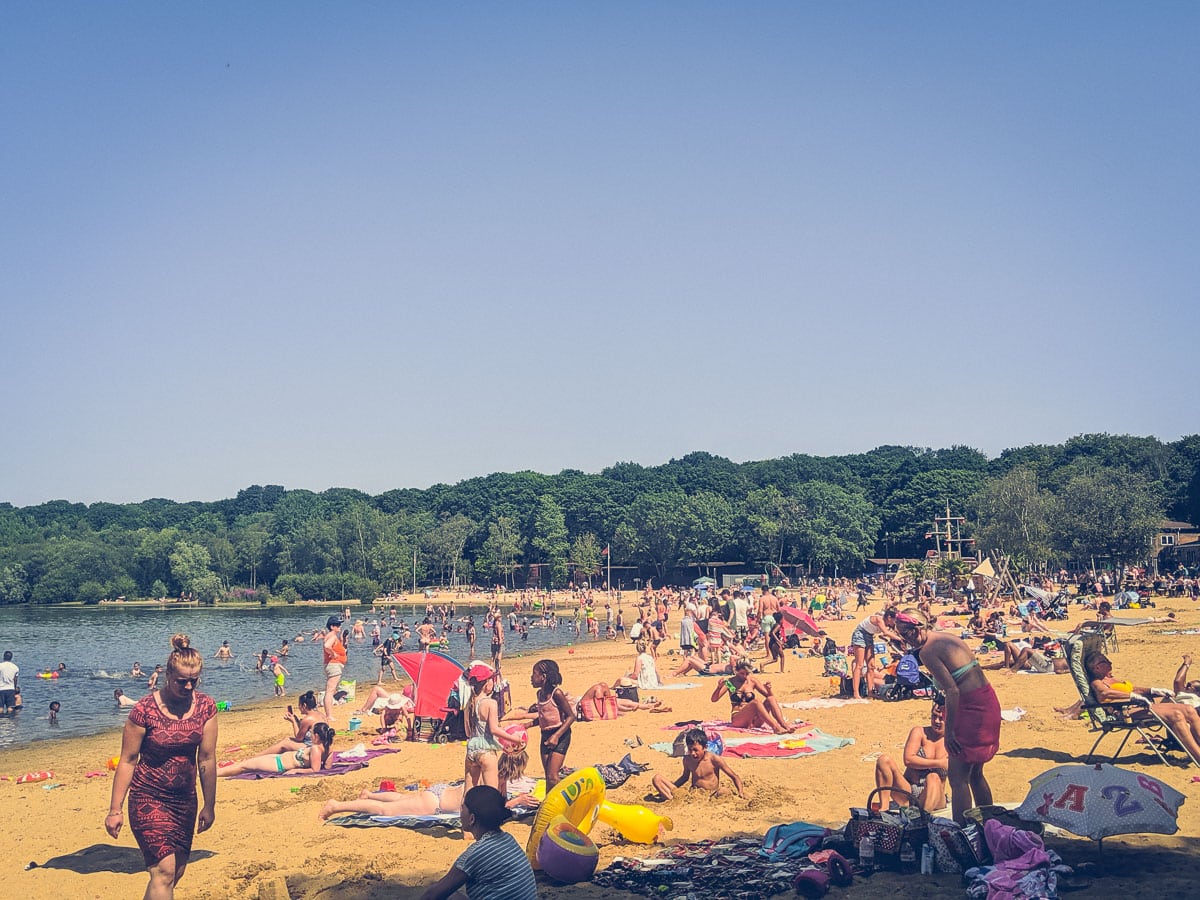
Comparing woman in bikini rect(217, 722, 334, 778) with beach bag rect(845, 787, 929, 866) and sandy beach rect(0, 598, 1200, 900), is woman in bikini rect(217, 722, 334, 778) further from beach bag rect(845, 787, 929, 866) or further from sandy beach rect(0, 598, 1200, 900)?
beach bag rect(845, 787, 929, 866)

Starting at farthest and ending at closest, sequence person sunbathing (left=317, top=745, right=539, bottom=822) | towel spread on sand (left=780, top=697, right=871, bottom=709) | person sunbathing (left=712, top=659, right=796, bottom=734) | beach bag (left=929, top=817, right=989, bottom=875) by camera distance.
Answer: towel spread on sand (left=780, top=697, right=871, bottom=709), person sunbathing (left=712, top=659, right=796, bottom=734), person sunbathing (left=317, top=745, right=539, bottom=822), beach bag (left=929, top=817, right=989, bottom=875)

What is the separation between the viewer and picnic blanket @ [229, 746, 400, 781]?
1020 centimetres

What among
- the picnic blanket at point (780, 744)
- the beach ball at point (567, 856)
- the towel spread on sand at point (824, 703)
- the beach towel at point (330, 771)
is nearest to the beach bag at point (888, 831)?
the beach ball at point (567, 856)

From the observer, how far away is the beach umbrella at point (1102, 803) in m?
5.58

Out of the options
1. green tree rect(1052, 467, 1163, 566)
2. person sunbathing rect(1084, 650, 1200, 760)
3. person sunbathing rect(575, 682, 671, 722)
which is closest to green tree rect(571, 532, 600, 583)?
green tree rect(1052, 467, 1163, 566)

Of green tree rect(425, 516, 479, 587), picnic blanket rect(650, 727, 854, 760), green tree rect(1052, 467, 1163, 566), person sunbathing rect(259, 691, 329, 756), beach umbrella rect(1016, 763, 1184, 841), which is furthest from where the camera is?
green tree rect(425, 516, 479, 587)

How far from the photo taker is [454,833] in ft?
24.9

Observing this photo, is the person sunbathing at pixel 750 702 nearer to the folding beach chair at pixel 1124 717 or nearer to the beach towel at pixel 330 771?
the folding beach chair at pixel 1124 717

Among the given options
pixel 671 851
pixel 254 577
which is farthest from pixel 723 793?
pixel 254 577

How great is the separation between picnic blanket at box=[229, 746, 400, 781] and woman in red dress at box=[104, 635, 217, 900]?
5.21m

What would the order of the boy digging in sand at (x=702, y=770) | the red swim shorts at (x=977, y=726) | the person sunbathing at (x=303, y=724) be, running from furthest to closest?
the person sunbathing at (x=303, y=724), the boy digging in sand at (x=702, y=770), the red swim shorts at (x=977, y=726)

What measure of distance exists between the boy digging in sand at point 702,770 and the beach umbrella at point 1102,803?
2.79 meters

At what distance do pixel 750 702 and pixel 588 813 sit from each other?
503 centimetres

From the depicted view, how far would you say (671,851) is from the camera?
6711 mm
